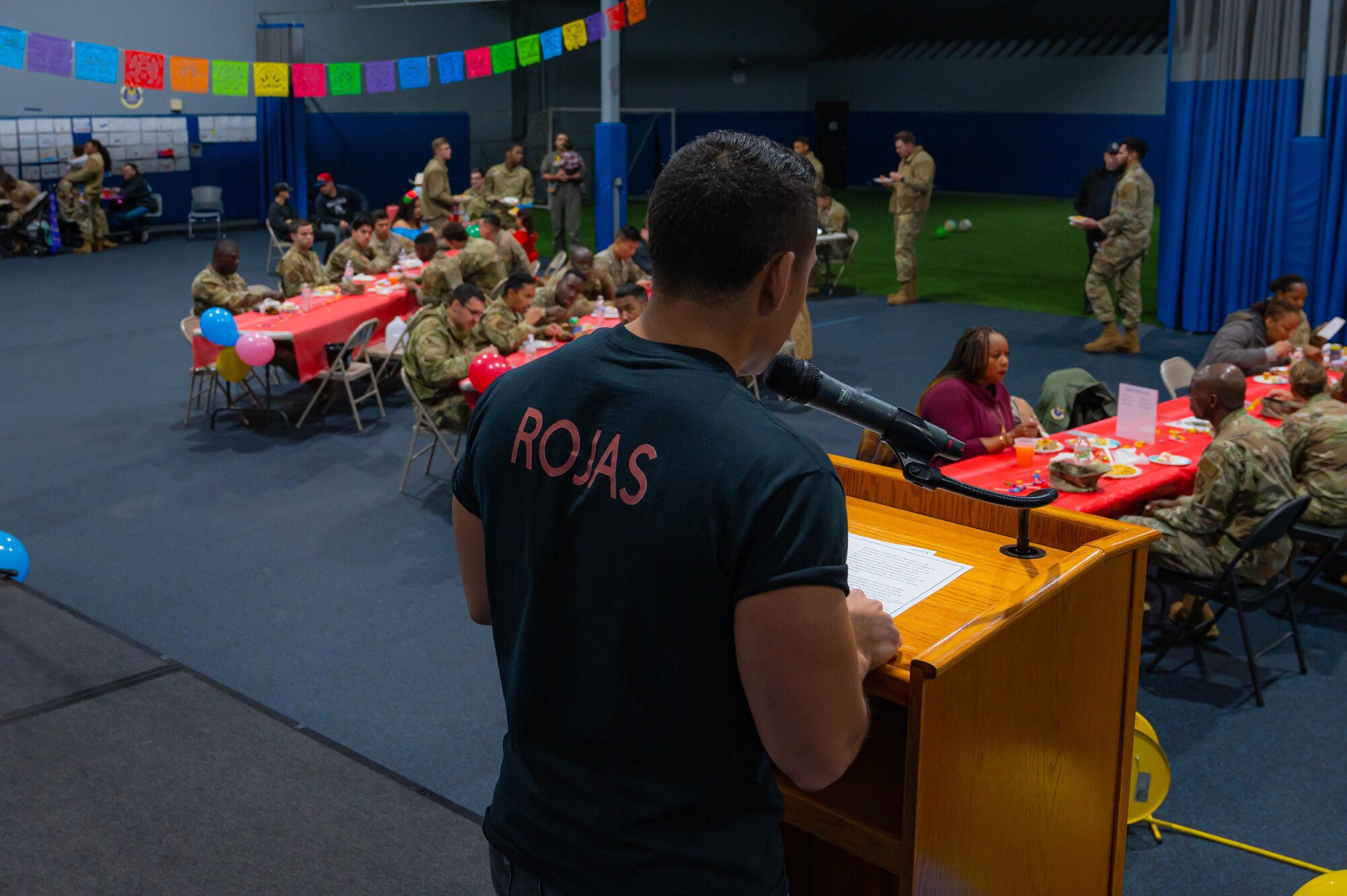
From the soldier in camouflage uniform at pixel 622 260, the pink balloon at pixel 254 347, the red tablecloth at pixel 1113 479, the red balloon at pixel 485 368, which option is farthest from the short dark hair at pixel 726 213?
the soldier in camouflage uniform at pixel 622 260

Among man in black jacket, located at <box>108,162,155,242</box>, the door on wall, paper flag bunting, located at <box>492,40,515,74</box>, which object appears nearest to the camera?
paper flag bunting, located at <box>492,40,515,74</box>

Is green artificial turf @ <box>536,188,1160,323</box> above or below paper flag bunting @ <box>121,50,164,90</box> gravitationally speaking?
below

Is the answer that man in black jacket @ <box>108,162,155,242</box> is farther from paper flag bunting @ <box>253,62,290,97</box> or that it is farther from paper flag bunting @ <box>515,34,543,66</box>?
paper flag bunting @ <box>515,34,543,66</box>

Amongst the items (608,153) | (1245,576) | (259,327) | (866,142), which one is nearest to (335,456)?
(259,327)

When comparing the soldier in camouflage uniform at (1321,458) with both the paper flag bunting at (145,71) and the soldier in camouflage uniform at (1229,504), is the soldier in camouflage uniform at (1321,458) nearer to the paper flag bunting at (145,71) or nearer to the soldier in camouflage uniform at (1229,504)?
the soldier in camouflage uniform at (1229,504)

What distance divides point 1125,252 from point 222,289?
22.1 feet

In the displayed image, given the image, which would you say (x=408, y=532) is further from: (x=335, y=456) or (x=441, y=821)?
(x=441, y=821)

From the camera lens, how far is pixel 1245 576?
423 centimetres

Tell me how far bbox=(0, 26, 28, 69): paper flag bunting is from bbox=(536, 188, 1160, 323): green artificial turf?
24.6ft

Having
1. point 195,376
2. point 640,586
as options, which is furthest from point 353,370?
point 640,586

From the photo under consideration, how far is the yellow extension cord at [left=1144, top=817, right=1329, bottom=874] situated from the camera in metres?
3.23

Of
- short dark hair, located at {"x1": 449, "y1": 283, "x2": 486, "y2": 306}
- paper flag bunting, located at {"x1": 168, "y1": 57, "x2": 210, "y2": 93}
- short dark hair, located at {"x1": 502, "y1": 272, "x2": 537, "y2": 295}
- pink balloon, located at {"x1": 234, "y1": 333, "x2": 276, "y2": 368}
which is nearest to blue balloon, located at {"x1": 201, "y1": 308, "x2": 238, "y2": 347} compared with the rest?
pink balloon, located at {"x1": 234, "y1": 333, "x2": 276, "y2": 368}

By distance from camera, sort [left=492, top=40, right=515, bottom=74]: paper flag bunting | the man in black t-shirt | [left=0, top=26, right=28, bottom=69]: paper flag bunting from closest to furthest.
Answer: the man in black t-shirt → [left=0, top=26, right=28, bottom=69]: paper flag bunting → [left=492, top=40, right=515, bottom=74]: paper flag bunting

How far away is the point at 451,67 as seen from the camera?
11531mm
